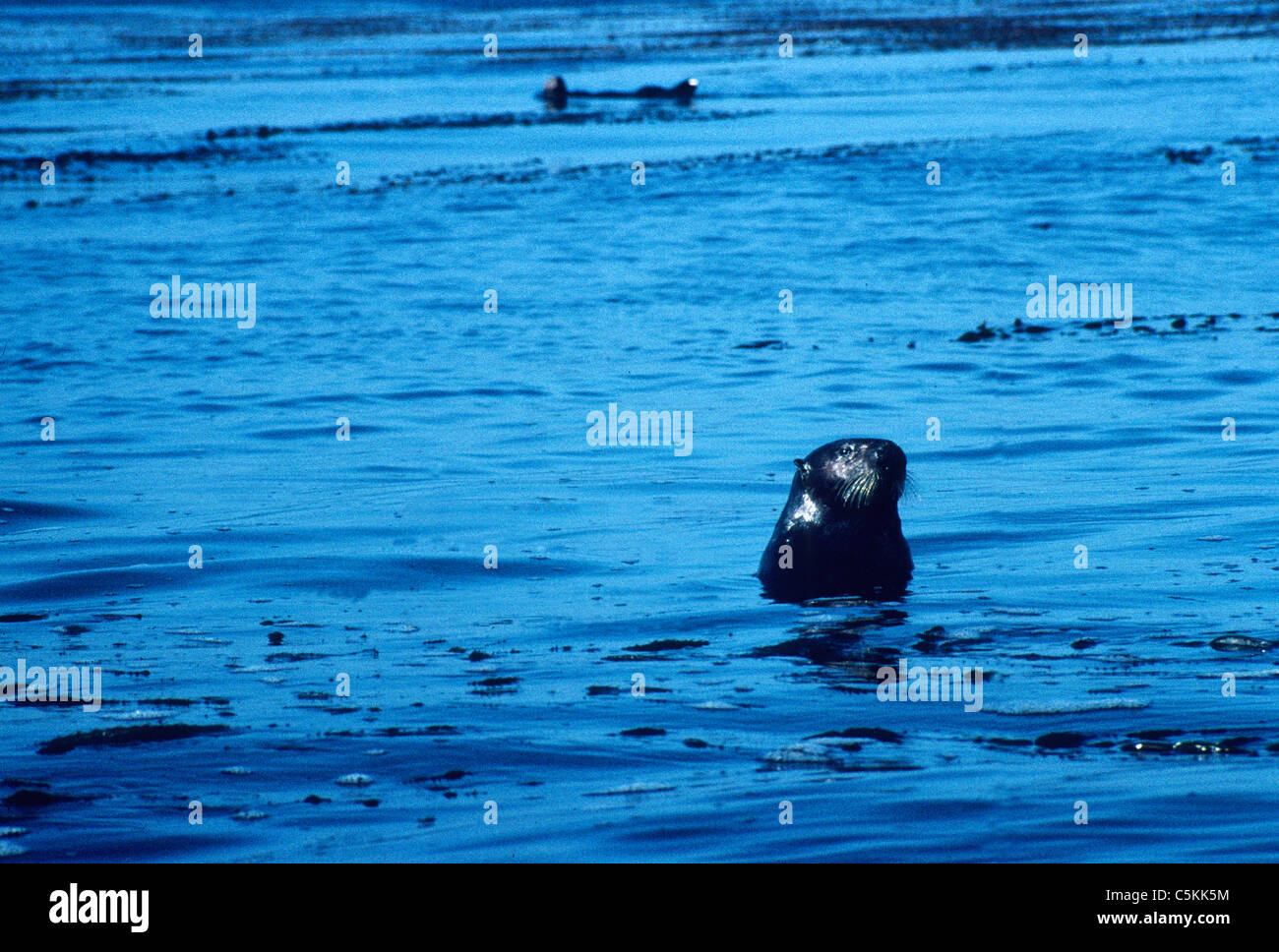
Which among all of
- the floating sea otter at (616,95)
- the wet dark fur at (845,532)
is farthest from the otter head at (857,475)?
the floating sea otter at (616,95)

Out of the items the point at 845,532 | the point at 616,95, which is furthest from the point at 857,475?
the point at 616,95

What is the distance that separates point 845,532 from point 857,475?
0.95 ft

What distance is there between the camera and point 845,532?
721 centimetres

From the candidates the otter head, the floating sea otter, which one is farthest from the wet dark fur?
the floating sea otter

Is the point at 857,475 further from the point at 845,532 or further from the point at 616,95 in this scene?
the point at 616,95

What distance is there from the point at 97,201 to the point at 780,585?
1588 centimetres

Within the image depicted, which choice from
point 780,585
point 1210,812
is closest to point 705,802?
point 1210,812

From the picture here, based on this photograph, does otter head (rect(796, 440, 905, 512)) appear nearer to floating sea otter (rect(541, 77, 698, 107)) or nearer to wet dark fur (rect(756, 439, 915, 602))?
wet dark fur (rect(756, 439, 915, 602))

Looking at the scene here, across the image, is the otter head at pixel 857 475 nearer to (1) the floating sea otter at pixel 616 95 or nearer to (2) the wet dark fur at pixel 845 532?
(2) the wet dark fur at pixel 845 532

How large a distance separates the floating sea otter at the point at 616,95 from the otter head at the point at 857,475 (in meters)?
24.4

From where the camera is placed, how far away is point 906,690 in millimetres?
5762

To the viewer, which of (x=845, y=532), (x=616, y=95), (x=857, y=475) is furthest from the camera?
(x=616, y=95)

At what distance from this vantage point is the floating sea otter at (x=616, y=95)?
3086 centimetres
